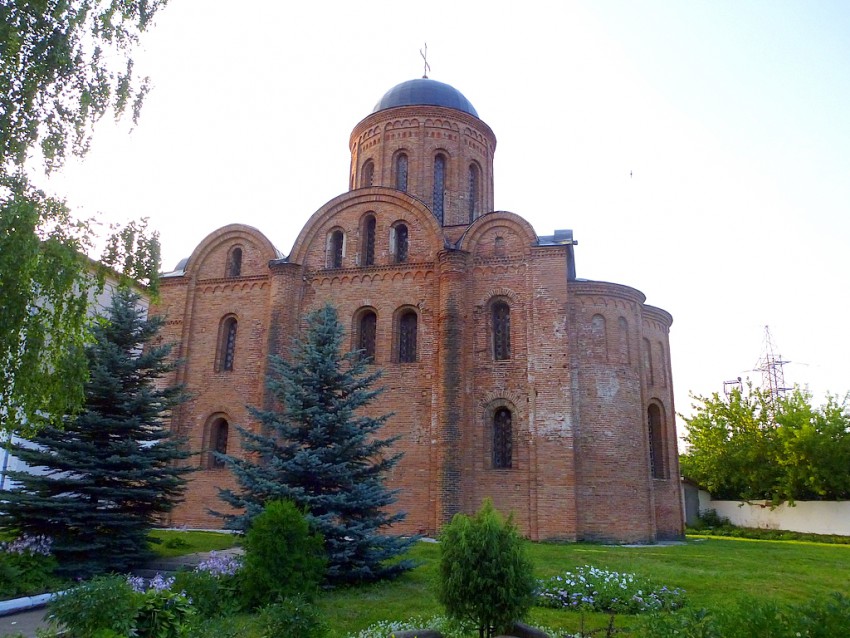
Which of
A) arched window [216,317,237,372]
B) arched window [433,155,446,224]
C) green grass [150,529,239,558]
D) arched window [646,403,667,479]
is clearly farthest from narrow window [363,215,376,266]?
arched window [646,403,667,479]

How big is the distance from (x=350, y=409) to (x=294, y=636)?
5051 mm

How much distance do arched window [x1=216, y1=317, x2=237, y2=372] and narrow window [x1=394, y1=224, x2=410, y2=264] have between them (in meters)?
5.47

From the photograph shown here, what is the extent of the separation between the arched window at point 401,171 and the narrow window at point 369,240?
11.3ft

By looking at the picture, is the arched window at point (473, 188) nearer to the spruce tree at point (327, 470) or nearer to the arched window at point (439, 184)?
the arched window at point (439, 184)

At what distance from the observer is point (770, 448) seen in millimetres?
25812

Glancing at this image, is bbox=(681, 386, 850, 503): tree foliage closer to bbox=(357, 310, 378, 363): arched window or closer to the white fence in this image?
the white fence

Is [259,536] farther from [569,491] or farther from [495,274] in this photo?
[495,274]

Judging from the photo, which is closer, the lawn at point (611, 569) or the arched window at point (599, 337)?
the lawn at point (611, 569)

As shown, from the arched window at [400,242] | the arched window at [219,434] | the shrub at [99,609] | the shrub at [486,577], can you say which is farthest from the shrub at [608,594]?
the arched window at [219,434]

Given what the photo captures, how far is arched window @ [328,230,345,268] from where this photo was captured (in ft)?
63.3

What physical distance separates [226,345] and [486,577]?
48.6ft

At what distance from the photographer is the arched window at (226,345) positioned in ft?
63.2

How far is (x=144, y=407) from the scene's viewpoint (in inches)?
451

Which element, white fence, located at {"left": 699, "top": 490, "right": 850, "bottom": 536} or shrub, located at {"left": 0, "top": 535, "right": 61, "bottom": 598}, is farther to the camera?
white fence, located at {"left": 699, "top": 490, "right": 850, "bottom": 536}
